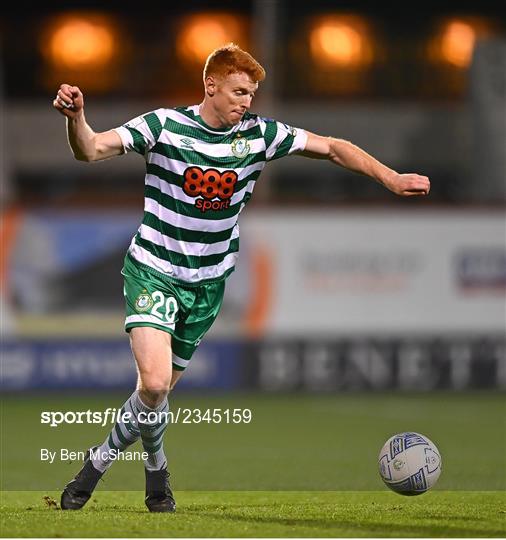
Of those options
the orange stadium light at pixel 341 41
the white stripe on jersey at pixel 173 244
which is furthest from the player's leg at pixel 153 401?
the orange stadium light at pixel 341 41

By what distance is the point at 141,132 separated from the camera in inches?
257

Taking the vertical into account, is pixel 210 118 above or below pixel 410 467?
above

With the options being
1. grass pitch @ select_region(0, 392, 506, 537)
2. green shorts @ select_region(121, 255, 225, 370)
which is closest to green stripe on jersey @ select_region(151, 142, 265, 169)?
green shorts @ select_region(121, 255, 225, 370)

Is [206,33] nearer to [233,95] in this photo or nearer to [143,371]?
[233,95]

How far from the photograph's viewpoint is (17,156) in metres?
23.4

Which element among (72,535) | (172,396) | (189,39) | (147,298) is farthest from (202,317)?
(189,39)

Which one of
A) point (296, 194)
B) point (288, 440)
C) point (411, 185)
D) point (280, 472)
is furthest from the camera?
point (296, 194)

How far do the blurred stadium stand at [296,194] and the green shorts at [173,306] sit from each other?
8.61m

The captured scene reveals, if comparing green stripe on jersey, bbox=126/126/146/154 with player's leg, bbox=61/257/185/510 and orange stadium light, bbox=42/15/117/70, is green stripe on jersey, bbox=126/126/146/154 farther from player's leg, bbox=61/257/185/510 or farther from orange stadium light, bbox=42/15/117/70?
orange stadium light, bbox=42/15/117/70

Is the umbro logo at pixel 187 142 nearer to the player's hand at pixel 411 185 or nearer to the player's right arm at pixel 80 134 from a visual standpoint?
the player's right arm at pixel 80 134

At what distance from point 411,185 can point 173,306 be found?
1.31 meters

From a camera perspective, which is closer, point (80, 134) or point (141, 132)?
point (80, 134)

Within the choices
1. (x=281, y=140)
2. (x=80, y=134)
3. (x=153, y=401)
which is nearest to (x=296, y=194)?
(x=281, y=140)

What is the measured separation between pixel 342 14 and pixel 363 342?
11593 mm
